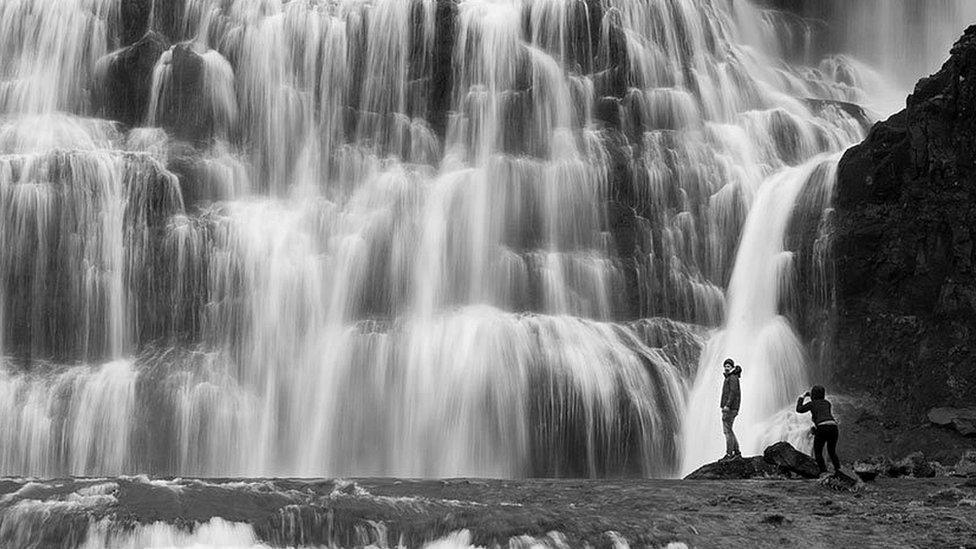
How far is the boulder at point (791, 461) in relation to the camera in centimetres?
1853

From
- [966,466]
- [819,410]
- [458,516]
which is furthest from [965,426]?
[458,516]

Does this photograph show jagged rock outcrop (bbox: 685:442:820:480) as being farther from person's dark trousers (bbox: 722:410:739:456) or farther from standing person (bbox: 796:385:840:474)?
standing person (bbox: 796:385:840:474)

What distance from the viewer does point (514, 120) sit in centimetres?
3406

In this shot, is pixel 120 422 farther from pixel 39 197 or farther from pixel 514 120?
pixel 514 120

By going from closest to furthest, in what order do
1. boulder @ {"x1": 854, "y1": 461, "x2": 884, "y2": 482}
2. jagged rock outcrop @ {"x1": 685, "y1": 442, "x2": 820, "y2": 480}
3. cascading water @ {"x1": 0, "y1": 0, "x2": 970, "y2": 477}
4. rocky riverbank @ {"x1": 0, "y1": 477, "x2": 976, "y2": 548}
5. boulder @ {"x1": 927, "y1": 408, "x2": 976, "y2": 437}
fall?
rocky riverbank @ {"x1": 0, "y1": 477, "x2": 976, "y2": 548} → boulder @ {"x1": 854, "y1": 461, "x2": 884, "y2": 482} → jagged rock outcrop @ {"x1": 685, "y1": 442, "x2": 820, "y2": 480} → boulder @ {"x1": 927, "y1": 408, "x2": 976, "y2": 437} → cascading water @ {"x1": 0, "y1": 0, "x2": 970, "y2": 477}

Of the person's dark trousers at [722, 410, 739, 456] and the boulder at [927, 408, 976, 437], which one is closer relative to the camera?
the person's dark trousers at [722, 410, 739, 456]

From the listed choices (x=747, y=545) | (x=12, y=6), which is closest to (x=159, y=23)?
(x=12, y=6)

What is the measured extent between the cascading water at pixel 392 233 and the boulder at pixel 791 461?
5166 millimetres

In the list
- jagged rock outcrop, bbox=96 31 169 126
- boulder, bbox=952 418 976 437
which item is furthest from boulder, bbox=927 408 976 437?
jagged rock outcrop, bbox=96 31 169 126

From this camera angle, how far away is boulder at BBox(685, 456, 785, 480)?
1908 cm

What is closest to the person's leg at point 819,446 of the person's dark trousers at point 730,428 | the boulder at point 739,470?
the boulder at point 739,470

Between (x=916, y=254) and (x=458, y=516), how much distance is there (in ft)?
51.0

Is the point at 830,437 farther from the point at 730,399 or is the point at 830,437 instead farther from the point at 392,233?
the point at 392,233

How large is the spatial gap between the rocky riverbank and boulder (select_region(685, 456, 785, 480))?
2.15 meters
